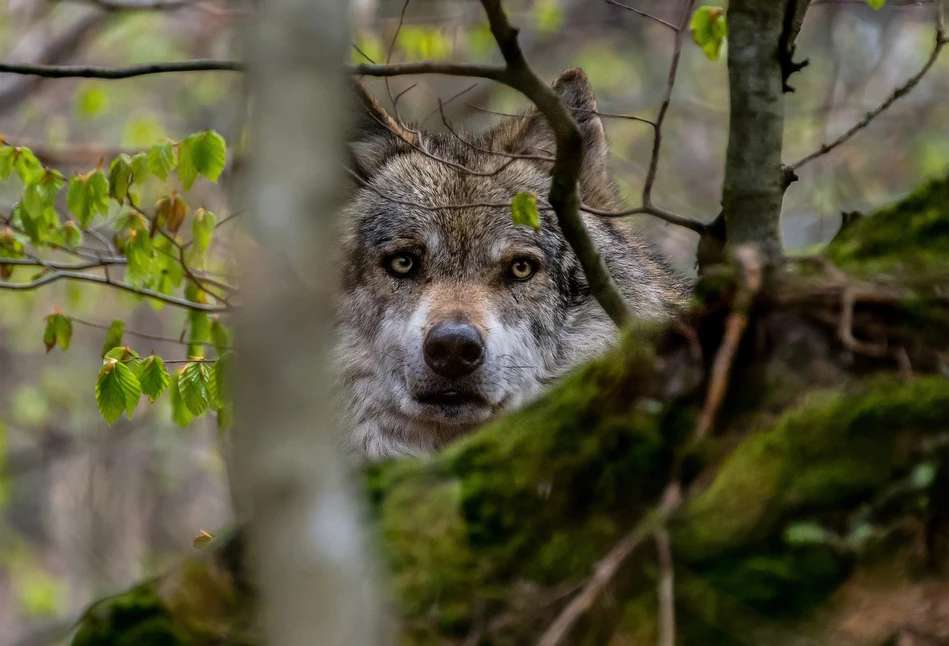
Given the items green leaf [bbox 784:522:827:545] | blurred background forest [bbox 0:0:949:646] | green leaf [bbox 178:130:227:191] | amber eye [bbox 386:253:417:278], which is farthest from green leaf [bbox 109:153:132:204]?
blurred background forest [bbox 0:0:949:646]

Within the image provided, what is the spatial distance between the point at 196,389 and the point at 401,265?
1.57m

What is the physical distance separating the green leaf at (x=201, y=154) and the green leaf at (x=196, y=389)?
0.90 meters

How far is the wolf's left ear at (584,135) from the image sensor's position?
6.10 meters

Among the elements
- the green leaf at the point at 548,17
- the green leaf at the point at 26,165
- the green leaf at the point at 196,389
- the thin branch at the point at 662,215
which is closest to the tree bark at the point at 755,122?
the thin branch at the point at 662,215

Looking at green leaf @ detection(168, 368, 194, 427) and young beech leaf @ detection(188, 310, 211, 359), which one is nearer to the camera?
green leaf @ detection(168, 368, 194, 427)

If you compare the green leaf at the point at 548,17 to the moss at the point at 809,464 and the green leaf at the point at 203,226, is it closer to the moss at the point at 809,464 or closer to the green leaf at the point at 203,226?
the green leaf at the point at 203,226

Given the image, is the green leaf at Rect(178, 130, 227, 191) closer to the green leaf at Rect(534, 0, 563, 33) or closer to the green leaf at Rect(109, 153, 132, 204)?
the green leaf at Rect(109, 153, 132, 204)

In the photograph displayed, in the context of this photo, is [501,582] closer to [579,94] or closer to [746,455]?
[746,455]

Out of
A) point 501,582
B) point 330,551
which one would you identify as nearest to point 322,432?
point 330,551

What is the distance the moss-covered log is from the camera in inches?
97.2

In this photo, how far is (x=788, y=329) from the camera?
9.14 feet

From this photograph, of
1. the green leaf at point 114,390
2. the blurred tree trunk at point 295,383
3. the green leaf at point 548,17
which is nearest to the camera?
the blurred tree trunk at point 295,383

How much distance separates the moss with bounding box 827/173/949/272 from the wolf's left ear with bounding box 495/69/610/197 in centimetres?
297

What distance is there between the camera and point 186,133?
1506cm
